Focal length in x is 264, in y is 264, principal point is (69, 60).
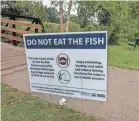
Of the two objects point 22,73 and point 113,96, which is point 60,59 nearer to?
point 113,96

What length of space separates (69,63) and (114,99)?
160 centimetres

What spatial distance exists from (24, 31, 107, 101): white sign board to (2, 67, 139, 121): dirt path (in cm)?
51

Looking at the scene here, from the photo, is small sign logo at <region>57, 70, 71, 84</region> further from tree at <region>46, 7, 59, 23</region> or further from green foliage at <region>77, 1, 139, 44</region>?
tree at <region>46, 7, 59, 23</region>

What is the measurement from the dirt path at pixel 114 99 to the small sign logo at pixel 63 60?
73 cm

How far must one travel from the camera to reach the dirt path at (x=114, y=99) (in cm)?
418

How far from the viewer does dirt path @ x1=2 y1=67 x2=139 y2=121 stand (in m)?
4.18

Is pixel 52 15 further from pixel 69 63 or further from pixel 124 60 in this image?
pixel 69 63

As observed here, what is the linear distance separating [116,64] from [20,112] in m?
4.80

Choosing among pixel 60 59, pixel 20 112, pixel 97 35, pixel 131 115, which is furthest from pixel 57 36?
pixel 131 115

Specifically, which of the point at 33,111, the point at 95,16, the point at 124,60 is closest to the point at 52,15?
the point at 95,16

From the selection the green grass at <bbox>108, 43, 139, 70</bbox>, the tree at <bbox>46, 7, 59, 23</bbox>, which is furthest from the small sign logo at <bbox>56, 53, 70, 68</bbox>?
the tree at <bbox>46, 7, 59, 23</bbox>

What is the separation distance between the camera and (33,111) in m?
4.16

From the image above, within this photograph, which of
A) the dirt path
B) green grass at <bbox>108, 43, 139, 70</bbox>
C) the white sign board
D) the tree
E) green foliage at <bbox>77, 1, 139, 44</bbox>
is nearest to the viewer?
the white sign board

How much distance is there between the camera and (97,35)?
3379 mm
